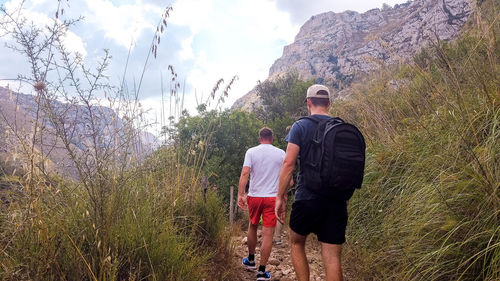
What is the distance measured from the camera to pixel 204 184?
159 inches

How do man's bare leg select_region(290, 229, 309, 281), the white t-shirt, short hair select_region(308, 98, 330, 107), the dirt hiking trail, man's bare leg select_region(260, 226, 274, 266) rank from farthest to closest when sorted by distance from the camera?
the white t-shirt, the dirt hiking trail, man's bare leg select_region(260, 226, 274, 266), short hair select_region(308, 98, 330, 107), man's bare leg select_region(290, 229, 309, 281)

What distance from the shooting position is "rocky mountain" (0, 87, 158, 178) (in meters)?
1.79

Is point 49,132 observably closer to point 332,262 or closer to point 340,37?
point 332,262

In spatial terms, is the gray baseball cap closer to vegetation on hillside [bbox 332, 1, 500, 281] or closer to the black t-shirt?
the black t-shirt

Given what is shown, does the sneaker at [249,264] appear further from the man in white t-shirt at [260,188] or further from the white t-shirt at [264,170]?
the white t-shirt at [264,170]

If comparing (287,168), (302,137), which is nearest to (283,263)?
(287,168)

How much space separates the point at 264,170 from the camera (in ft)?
13.8

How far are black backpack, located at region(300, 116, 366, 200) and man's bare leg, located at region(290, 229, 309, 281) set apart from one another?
1.72 feet

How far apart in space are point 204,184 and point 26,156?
2426 mm

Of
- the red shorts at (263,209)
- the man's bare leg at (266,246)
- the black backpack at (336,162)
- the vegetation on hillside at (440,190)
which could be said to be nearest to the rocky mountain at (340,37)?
the red shorts at (263,209)

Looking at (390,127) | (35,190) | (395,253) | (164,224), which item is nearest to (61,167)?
(35,190)

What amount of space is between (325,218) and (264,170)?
1675mm

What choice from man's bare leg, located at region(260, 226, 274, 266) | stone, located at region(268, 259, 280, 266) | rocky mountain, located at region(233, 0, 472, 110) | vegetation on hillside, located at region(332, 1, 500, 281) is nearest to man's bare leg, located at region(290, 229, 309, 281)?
vegetation on hillside, located at region(332, 1, 500, 281)

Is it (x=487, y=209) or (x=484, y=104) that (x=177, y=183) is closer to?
(x=487, y=209)
